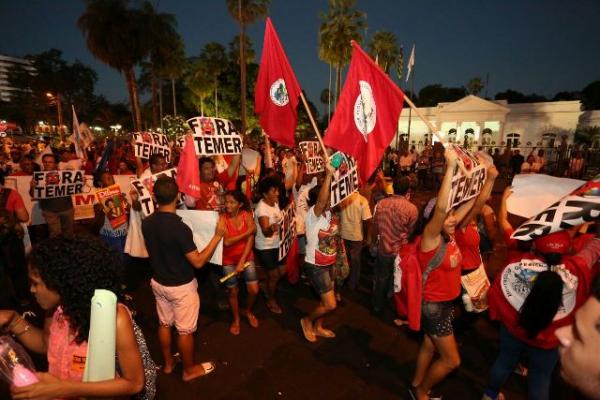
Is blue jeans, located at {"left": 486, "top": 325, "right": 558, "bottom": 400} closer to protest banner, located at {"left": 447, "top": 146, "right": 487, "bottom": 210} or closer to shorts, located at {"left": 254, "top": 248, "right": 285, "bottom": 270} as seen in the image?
protest banner, located at {"left": 447, "top": 146, "right": 487, "bottom": 210}

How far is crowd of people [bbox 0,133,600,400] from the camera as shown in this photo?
69.5 inches

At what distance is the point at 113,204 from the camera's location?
571 cm

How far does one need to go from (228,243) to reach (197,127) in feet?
6.17

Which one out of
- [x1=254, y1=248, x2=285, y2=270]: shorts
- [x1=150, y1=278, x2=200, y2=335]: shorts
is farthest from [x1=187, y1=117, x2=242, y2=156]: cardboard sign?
[x1=150, y1=278, x2=200, y2=335]: shorts

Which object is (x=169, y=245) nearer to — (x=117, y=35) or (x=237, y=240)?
(x=237, y=240)

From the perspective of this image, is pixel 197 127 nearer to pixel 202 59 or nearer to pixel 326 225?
pixel 326 225

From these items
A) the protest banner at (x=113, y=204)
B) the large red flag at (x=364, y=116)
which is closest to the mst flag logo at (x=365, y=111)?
the large red flag at (x=364, y=116)

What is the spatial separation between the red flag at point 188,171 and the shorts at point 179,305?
1470mm

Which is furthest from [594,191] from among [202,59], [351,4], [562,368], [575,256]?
[202,59]

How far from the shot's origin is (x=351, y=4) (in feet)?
107

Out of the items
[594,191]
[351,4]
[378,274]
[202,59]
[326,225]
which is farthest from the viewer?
[202,59]

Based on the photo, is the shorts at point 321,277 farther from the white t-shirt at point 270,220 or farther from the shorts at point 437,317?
the shorts at point 437,317

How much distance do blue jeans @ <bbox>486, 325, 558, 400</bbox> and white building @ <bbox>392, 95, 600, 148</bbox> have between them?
40.3 m

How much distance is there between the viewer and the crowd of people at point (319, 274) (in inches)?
69.5
